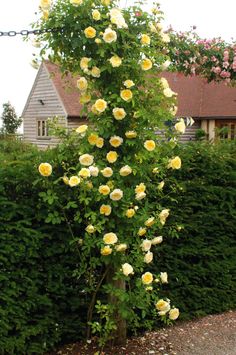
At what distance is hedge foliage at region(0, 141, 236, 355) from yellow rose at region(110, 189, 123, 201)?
1.72 feet

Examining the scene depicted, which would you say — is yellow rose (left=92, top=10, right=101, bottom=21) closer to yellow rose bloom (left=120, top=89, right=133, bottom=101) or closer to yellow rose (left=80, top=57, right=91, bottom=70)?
yellow rose (left=80, top=57, right=91, bottom=70)

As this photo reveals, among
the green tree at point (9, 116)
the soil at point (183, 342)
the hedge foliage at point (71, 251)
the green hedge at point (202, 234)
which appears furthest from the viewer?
the green tree at point (9, 116)

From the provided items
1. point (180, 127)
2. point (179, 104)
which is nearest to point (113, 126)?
point (180, 127)

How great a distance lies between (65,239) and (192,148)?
1667 millimetres

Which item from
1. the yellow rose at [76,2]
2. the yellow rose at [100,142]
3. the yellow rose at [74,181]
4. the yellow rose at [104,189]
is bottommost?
the yellow rose at [104,189]

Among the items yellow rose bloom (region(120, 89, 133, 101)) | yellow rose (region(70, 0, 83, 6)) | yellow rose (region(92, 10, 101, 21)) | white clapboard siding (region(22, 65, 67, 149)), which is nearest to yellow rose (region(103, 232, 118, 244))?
yellow rose bloom (region(120, 89, 133, 101))

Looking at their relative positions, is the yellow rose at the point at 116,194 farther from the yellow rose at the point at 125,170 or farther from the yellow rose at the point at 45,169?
the yellow rose at the point at 45,169

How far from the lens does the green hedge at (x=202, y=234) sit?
4.66 metres

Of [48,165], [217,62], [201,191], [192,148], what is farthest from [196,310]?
[217,62]

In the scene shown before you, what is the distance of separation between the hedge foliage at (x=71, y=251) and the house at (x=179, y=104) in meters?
16.7

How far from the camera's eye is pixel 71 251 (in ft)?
13.3

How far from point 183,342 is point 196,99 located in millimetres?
21946

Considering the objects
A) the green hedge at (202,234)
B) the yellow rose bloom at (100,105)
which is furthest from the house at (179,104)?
the yellow rose bloom at (100,105)

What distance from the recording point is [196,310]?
4957mm
